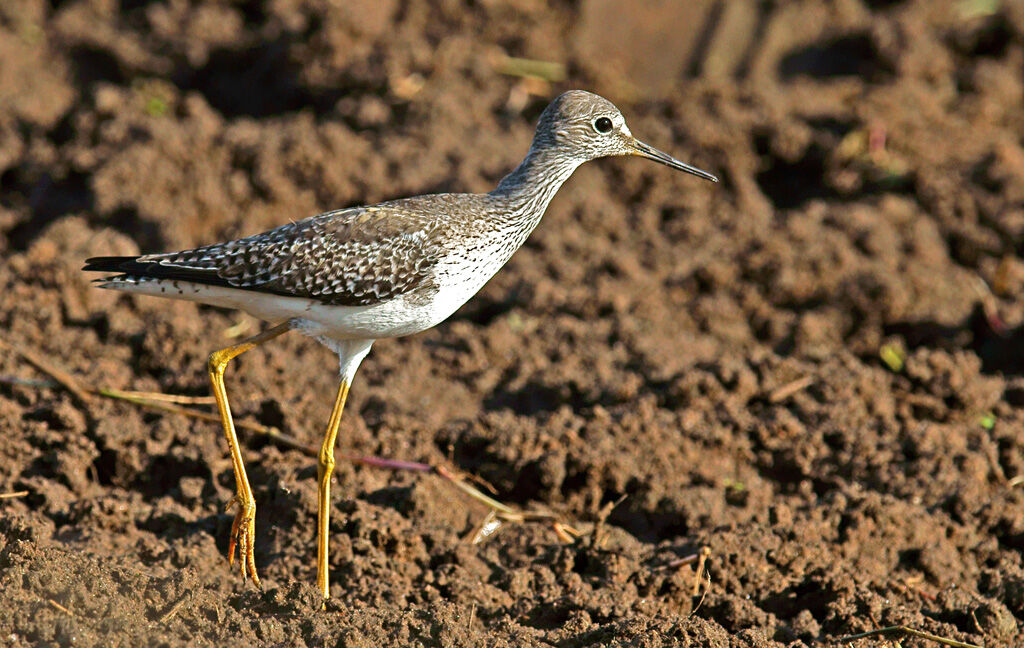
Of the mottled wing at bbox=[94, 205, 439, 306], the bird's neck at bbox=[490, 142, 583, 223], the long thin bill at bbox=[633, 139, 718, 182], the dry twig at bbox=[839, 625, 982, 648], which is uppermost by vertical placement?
the long thin bill at bbox=[633, 139, 718, 182]

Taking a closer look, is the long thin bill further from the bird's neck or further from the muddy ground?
the muddy ground

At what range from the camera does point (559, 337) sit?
8.98 metres

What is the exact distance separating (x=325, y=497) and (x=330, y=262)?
1234mm

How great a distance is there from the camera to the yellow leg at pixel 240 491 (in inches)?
236

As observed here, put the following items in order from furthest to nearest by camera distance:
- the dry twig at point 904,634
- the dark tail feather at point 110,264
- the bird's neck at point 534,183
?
the bird's neck at point 534,183 → the dark tail feather at point 110,264 → the dry twig at point 904,634

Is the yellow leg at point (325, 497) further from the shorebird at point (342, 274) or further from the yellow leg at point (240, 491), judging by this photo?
the yellow leg at point (240, 491)

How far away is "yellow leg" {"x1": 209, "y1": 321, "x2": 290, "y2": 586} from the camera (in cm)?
599

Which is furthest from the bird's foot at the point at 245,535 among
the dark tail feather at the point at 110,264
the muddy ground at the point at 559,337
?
the dark tail feather at the point at 110,264

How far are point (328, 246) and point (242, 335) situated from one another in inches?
107

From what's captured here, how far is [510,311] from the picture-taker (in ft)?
30.7

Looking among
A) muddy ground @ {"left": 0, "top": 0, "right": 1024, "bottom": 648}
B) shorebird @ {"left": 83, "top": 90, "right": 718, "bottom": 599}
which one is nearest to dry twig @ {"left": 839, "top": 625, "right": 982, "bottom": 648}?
muddy ground @ {"left": 0, "top": 0, "right": 1024, "bottom": 648}

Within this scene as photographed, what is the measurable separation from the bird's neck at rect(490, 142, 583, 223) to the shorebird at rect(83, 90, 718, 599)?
111 millimetres

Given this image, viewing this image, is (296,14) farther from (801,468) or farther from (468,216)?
(801,468)

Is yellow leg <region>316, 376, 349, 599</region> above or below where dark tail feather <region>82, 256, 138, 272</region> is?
below
